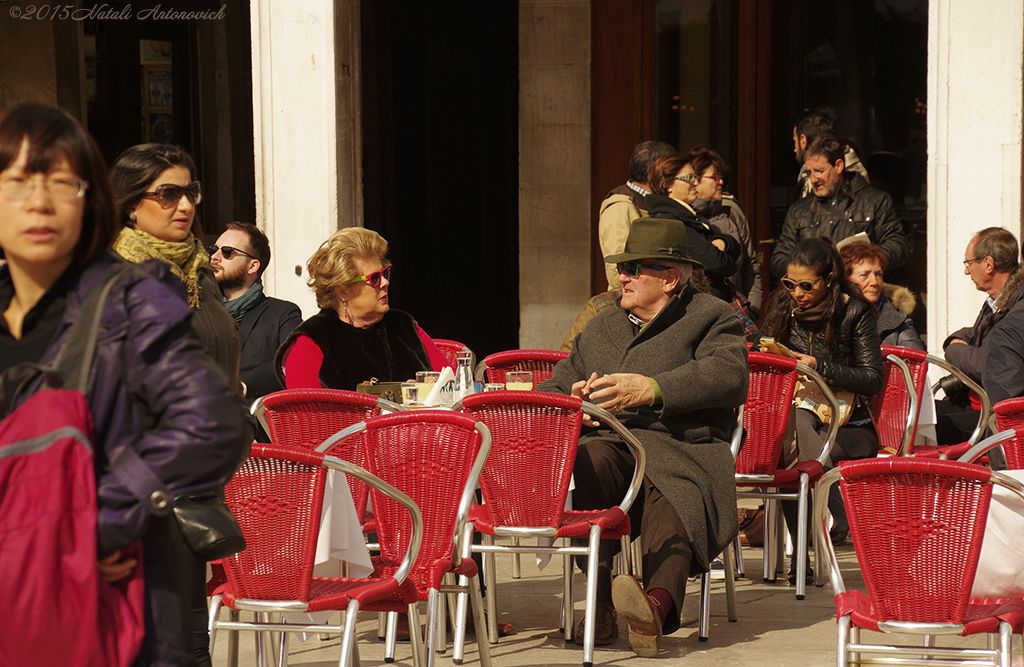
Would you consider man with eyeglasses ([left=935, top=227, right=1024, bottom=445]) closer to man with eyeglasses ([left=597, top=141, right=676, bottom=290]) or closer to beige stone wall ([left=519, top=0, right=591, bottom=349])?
man with eyeglasses ([left=597, top=141, right=676, bottom=290])

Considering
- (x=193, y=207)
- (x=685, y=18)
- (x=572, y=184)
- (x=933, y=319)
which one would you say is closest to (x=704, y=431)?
(x=193, y=207)

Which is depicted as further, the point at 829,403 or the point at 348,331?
the point at 829,403

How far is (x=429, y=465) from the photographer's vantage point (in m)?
4.00

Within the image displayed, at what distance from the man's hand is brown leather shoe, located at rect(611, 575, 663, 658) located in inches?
105

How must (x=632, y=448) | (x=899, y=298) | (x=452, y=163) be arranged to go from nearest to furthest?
(x=632, y=448) → (x=899, y=298) → (x=452, y=163)

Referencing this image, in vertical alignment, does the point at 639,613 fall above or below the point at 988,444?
below

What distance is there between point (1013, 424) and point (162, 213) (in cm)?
280

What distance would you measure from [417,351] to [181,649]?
3.52 meters

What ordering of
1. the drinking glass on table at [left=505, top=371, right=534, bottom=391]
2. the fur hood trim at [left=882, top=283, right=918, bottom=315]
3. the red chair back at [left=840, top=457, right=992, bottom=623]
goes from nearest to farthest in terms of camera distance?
1. the red chair back at [left=840, top=457, right=992, bottom=623]
2. the drinking glass on table at [left=505, top=371, right=534, bottom=391]
3. the fur hood trim at [left=882, top=283, right=918, bottom=315]

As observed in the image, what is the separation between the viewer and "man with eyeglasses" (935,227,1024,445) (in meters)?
6.80

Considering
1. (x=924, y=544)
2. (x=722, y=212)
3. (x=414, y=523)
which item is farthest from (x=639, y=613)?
(x=722, y=212)

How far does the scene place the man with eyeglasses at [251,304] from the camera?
6.10 meters

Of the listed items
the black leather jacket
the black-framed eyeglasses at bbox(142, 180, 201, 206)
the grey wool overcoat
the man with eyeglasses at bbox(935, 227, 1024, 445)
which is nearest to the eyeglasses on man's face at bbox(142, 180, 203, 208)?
the black-framed eyeglasses at bbox(142, 180, 201, 206)

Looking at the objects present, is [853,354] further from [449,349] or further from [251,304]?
[251,304]
